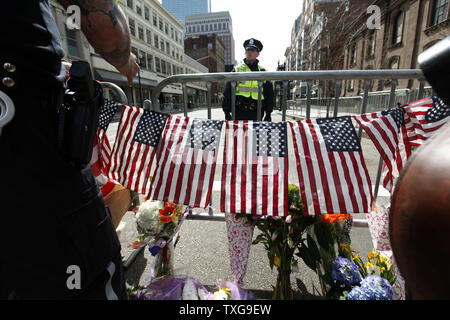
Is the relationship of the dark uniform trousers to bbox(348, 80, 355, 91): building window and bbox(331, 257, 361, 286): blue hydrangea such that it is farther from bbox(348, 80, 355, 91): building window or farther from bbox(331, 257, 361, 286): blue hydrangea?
bbox(348, 80, 355, 91): building window

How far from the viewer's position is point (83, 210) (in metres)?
0.89

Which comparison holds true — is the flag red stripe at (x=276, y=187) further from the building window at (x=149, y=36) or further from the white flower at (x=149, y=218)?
the building window at (x=149, y=36)

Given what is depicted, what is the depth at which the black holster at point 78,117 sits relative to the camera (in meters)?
0.84

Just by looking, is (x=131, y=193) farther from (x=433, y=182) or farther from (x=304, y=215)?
(x=433, y=182)

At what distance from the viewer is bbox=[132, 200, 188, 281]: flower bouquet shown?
194cm

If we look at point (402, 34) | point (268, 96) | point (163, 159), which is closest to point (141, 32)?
point (402, 34)

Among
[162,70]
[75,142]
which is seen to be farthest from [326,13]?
[162,70]

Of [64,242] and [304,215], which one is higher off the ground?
[64,242]

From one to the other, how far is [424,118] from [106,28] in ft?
7.89

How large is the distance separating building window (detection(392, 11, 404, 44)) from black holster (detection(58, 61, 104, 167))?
2800 centimetres

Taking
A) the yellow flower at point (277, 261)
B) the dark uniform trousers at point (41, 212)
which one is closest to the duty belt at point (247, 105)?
the yellow flower at point (277, 261)

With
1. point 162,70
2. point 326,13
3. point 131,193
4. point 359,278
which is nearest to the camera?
point 359,278

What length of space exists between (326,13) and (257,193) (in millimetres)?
21005
